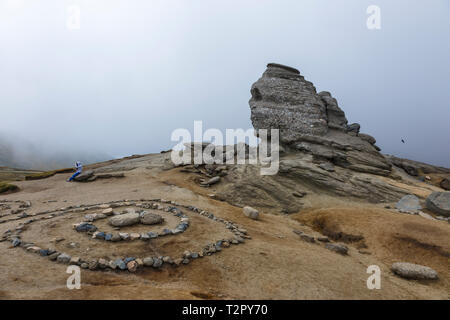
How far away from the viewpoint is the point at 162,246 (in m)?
9.80

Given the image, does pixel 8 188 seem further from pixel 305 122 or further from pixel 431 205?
pixel 431 205

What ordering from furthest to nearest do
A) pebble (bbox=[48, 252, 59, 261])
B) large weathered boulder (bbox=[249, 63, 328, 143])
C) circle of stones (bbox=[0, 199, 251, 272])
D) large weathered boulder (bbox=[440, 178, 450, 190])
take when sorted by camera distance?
large weathered boulder (bbox=[440, 178, 450, 190]) → large weathered boulder (bbox=[249, 63, 328, 143]) → pebble (bbox=[48, 252, 59, 261]) → circle of stones (bbox=[0, 199, 251, 272])

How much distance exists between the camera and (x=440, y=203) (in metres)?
19.0

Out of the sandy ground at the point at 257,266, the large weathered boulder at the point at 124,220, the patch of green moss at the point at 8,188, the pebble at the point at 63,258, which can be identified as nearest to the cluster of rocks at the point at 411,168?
the sandy ground at the point at 257,266

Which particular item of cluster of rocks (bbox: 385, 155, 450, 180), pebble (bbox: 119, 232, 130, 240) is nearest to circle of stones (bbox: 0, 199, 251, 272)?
pebble (bbox: 119, 232, 130, 240)

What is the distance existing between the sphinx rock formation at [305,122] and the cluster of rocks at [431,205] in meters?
7.34

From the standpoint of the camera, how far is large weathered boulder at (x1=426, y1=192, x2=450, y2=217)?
18594mm

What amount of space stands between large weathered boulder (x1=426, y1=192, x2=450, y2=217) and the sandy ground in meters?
5.72

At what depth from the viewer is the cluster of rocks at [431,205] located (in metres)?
18.5

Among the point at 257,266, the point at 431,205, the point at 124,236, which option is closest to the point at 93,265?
the point at 124,236

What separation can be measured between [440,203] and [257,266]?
766 inches

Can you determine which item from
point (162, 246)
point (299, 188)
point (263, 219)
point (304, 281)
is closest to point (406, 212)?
point (299, 188)

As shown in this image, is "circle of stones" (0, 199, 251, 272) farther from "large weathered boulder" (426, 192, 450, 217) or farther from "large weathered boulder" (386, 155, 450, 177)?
"large weathered boulder" (386, 155, 450, 177)
